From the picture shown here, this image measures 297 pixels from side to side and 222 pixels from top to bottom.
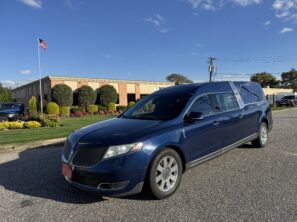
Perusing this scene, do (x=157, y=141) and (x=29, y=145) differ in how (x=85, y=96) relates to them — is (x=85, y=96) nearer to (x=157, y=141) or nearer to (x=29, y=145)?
(x=29, y=145)

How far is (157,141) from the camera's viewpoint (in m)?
4.07

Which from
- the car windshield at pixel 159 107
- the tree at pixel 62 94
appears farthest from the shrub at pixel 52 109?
the car windshield at pixel 159 107

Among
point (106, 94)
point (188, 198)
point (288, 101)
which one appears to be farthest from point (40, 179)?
point (288, 101)

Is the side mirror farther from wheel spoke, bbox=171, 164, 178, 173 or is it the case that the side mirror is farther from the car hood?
wheel spoke, bbox=171, 164, 178, 173

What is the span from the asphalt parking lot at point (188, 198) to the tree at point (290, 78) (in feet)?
343

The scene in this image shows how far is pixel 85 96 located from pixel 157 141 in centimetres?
2727

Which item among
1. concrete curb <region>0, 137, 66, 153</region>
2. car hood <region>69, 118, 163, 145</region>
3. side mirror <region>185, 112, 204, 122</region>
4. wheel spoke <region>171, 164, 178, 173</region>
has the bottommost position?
concrete curb <region>0, 137, 66, 153</region>

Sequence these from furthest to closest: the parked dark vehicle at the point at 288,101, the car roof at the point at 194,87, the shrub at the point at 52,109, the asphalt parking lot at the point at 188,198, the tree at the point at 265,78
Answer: the tree at the point at 265,78 → the parked dark vehicle at the point at 288,101 → the shrub at the point at 52,109 → the car roof at the point at 194,87 → the asphalt parking lot at the point at 188,198

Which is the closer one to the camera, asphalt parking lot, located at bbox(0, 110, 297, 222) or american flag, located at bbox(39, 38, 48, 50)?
asphalt parking lot, located at bbox(0, 110, 297, 222)

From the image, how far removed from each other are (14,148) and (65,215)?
17.8ft

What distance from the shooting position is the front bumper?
376 centimetres

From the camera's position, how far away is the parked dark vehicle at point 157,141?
383 cm

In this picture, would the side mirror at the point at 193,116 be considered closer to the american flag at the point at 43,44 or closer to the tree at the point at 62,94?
the american flag at the point at 43,44

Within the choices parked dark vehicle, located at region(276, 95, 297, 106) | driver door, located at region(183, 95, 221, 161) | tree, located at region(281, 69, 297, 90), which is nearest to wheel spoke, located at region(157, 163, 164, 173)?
driver door, located at region(183, 95, 221, 161)
